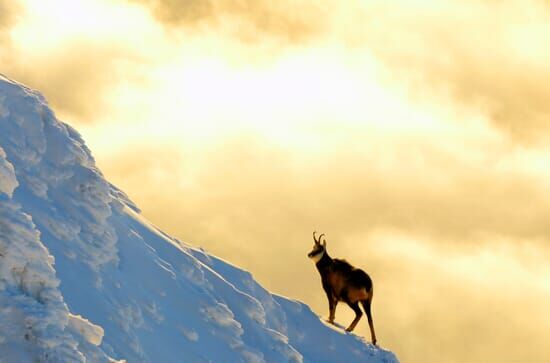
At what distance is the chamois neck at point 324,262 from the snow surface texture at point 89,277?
A: 948cm

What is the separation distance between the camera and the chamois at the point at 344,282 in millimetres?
43750

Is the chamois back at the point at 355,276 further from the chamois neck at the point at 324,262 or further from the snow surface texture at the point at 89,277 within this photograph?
the snow surface texture at the point at 89,277

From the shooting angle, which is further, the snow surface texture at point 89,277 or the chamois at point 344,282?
the chamois at point 344,282

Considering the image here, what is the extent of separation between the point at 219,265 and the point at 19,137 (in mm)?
11075

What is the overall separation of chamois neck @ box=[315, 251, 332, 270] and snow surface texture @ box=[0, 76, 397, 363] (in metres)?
9.48

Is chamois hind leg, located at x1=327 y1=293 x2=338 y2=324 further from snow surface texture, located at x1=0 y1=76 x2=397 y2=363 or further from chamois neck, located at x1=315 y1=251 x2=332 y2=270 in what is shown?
snow surface texture, located at x1=0 y1=76 x2=397 y2=363

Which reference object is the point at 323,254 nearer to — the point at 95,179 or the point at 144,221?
the point at 144,221

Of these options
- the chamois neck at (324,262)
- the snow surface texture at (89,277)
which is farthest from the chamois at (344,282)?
the snow surface texture at (89,277)

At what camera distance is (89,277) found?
26.5m

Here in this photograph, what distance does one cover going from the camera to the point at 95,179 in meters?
27.8

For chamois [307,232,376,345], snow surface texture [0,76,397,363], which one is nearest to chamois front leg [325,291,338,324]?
chamois [307,232,376,345]

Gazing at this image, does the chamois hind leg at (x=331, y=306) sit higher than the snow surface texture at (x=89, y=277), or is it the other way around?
the chamois hind leg at (x=331, y=306)

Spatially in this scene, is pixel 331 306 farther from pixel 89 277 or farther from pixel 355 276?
pixel 89 277

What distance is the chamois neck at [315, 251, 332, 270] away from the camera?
145ft
